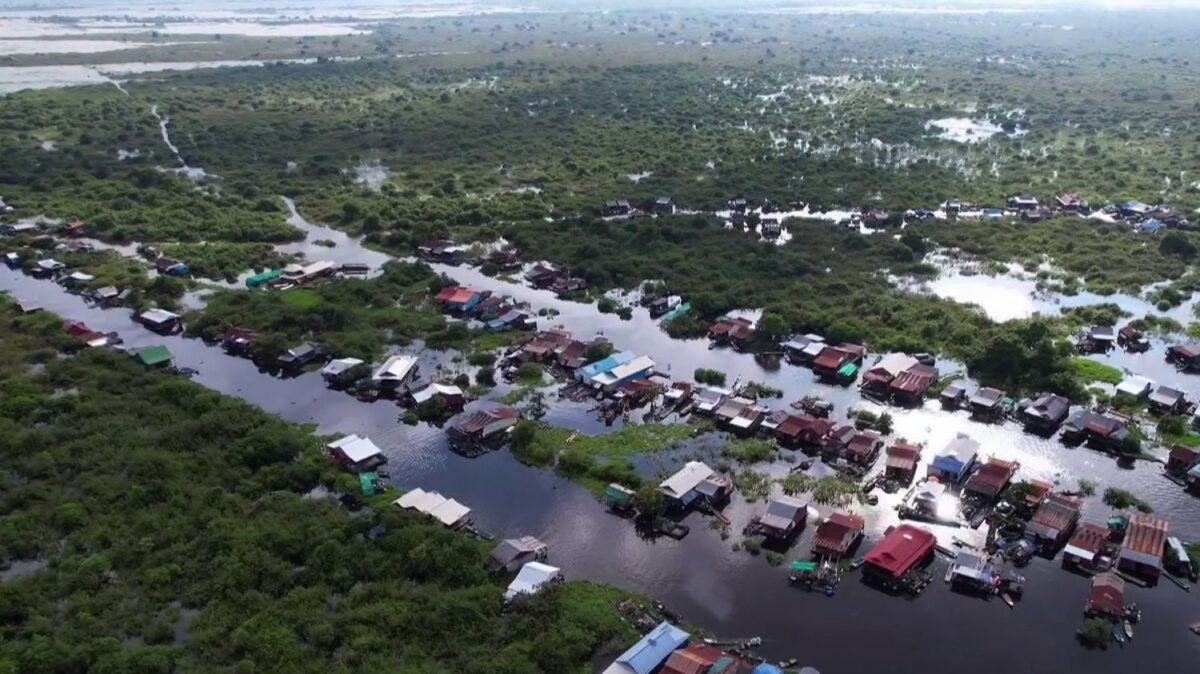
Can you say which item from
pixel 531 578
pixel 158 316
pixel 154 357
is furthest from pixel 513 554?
pixel 158 316

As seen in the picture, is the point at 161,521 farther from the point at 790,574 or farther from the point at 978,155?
the point at 978,155

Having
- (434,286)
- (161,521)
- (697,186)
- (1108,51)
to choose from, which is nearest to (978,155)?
(697,186)

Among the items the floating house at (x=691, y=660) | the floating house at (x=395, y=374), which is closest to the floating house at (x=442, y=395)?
the floating house at (x=395, y=374)

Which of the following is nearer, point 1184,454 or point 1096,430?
point 1184,454

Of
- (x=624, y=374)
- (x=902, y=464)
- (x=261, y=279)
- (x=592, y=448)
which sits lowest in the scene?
(x=261, y=279)

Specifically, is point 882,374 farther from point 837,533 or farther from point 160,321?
point 160,321

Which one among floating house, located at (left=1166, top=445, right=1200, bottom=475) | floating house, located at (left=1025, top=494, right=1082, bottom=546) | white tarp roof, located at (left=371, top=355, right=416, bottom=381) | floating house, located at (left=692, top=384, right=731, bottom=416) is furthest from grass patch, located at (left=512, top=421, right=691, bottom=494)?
floating house, located at (left=1166, top=445, right=1200, bottom=475)

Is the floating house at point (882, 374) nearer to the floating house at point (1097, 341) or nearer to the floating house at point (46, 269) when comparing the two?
the floating house at point (1097, 341)
